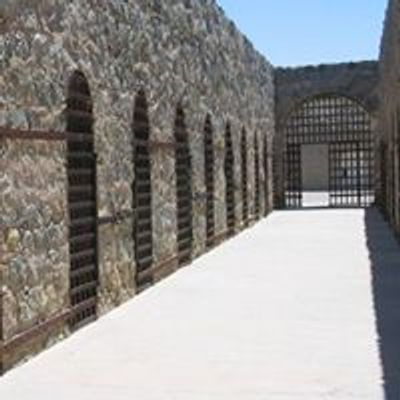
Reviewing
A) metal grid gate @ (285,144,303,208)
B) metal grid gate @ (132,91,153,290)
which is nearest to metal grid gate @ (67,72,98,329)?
metal grid gate @ (132,91,153,290)

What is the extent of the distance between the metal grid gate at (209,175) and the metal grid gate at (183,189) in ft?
5.41

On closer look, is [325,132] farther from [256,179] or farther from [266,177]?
[256,179]

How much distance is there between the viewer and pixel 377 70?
26422mm

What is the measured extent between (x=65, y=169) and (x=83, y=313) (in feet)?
4.18

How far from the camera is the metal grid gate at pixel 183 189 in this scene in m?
12.2

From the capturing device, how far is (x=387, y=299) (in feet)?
29.1

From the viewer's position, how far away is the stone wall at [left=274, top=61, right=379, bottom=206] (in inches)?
1049

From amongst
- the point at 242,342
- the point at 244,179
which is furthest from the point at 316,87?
the point at 242,342

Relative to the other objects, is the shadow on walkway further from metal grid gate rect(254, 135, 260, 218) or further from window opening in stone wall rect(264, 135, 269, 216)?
window opening in stone wall rect(264, 135, 269, 216)

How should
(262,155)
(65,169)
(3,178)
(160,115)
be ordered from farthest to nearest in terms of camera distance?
(262,155) → (160,115) → (65,169) → (3,178)

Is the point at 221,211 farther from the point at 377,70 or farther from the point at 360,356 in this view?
the point at 377,70

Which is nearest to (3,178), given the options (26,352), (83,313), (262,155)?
(26,352)

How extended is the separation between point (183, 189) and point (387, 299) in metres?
4.39

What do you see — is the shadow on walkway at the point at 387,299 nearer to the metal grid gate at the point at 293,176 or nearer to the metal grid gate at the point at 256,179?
the metal grid gate at the point at 256,179
